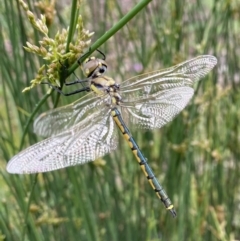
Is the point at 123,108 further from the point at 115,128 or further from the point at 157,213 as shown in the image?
the point at 157,213

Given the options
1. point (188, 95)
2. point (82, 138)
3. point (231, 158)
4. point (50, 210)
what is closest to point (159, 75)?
point (188, 95)

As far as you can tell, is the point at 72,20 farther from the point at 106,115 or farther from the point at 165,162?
the point at 165,162

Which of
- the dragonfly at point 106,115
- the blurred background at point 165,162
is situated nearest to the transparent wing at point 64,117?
the dragonfly at point 106,115

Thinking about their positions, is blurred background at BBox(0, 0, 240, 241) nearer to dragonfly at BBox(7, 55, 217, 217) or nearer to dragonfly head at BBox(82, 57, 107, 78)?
dragonfly at BBox(7, 55, 217, 217)

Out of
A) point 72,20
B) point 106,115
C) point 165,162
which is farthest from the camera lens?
point 165,162

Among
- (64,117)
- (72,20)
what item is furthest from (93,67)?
(72,20)

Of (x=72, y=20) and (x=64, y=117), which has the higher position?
(x=72, y=20)

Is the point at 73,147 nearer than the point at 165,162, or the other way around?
the point at 73,147
